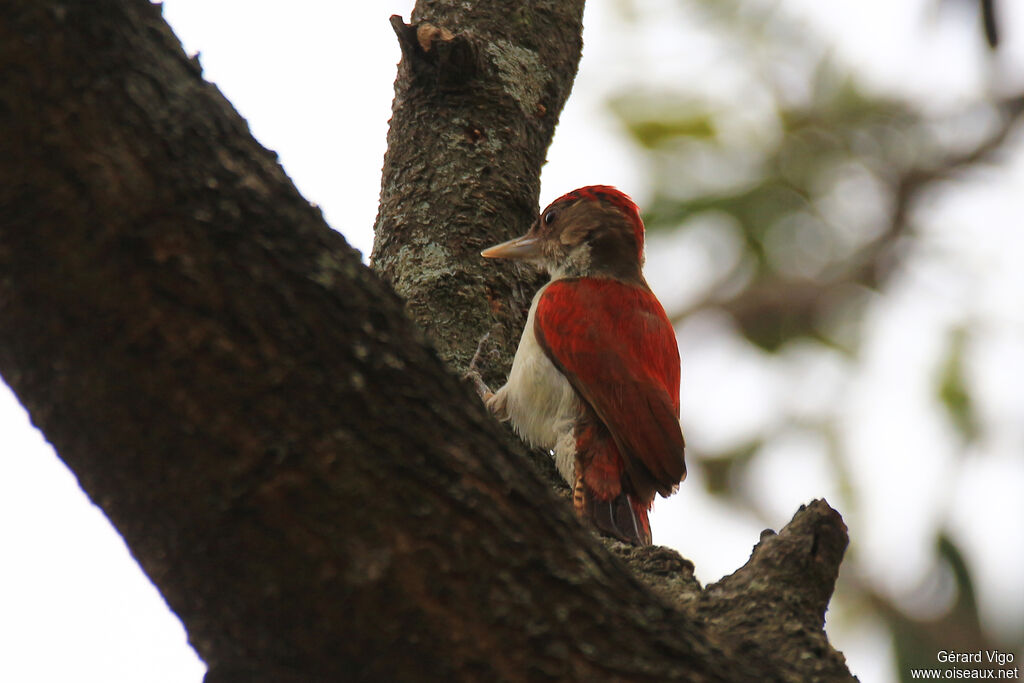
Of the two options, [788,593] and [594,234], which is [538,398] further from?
[788,593]

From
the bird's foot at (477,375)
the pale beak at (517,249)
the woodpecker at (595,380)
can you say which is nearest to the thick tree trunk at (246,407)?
the bird's foot at (477,375)

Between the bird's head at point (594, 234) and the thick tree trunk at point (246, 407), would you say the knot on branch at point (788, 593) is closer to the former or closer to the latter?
the thick tree trunk at point (246, 407)

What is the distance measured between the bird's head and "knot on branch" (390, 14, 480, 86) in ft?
3.16

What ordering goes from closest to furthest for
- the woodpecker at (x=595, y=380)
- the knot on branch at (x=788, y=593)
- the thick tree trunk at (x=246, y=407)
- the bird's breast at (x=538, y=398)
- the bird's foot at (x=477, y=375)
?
the thick tree trunk at (x=246, y=407) → the knot on branch at (x=788, y=593) → the bird's foot at (x=477, y=375) → the woodpecker at (x=595, y=380) → the bird's breast at (x=538, y=398)

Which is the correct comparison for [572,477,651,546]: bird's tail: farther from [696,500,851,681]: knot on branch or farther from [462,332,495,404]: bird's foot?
[696,500,851,681]: knot on branch

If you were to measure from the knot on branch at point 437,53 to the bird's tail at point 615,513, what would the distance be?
1.53m

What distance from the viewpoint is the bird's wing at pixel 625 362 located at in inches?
153

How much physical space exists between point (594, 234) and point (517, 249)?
1041 mm

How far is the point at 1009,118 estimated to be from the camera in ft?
17.9

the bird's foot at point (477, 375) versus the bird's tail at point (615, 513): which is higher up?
the bird's foot at point (477, 375)

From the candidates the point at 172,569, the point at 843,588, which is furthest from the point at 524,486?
the point at 843,588

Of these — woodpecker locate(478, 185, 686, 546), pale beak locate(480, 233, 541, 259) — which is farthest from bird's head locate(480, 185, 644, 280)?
pale beak locate(480, 233, 541, 259)

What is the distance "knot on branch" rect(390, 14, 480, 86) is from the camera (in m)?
3.72

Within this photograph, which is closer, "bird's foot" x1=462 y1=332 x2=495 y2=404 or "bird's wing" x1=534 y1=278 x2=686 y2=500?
"bird's foot" x1=462 y1=332 x2=495 y2=404
